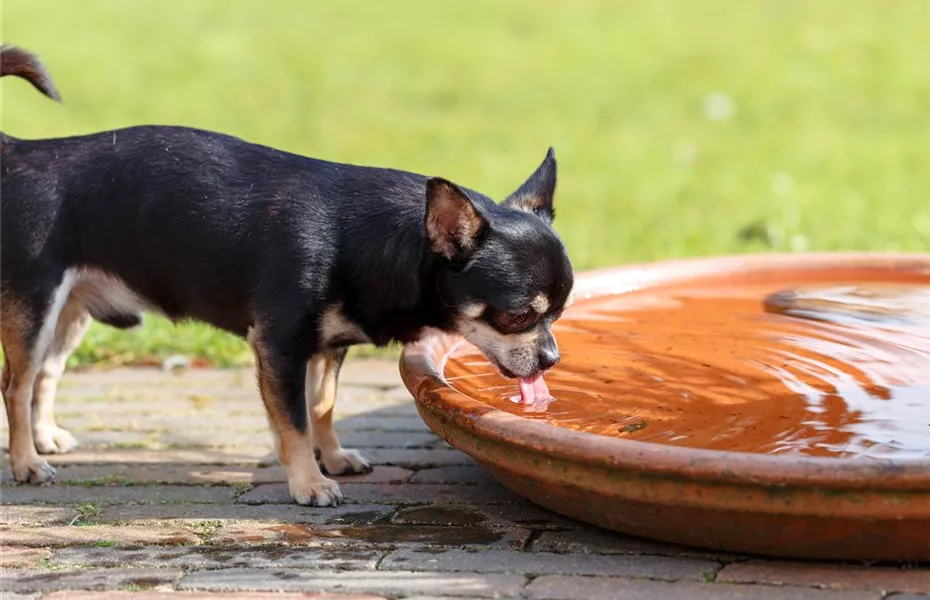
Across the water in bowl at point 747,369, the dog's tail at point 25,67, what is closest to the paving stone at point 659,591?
the water in bowl at point 747,369

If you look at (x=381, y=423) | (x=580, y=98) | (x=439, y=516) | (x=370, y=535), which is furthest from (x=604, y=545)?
(x=580, y=98)

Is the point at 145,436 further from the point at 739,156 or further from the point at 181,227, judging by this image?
the point at 739,156

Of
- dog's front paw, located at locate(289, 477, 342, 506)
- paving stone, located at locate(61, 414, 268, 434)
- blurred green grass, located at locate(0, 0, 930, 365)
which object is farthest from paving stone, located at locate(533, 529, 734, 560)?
blurred green grass, located at locate(0, 0, 930, 365)

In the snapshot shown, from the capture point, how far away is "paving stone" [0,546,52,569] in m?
4.01

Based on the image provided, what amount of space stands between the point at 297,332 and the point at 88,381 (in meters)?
2.24

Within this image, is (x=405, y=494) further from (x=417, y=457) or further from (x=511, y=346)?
(x=511, y=346)

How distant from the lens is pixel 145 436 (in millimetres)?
5520

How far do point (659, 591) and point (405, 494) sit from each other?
1319 millimetres

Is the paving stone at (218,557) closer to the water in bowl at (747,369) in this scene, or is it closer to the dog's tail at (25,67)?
the water in bowl at (747,369)

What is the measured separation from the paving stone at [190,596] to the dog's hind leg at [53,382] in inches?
67.5

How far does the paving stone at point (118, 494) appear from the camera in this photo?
15.4 feet

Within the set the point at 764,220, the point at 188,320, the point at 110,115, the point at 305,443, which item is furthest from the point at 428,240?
the point at 110,115

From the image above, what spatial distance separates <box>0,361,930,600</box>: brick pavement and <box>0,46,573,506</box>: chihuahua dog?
226mm

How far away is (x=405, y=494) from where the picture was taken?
4.68 m
